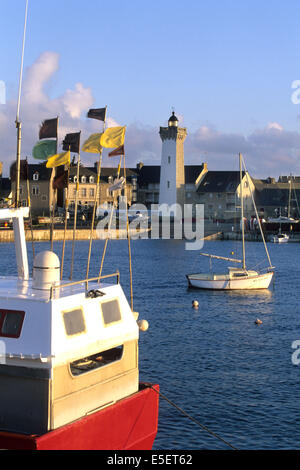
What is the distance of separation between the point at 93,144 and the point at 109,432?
9.48 meters

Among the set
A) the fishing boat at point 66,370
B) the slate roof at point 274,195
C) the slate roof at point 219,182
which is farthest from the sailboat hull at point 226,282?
the slate roof at point 274,195

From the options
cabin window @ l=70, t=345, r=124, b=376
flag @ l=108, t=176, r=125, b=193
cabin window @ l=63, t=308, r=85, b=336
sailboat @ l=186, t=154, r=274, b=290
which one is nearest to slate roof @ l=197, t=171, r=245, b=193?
sailboat @ l=186, t=154, r=274, b=290

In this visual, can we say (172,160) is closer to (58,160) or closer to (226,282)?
(226,282)

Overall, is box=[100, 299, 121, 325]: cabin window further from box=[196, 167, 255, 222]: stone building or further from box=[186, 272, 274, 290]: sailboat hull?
box=[196, 167, 255, 222]: stone building

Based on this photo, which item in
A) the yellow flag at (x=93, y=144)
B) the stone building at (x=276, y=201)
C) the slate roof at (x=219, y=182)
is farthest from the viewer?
the stone building at (x=276, y=201)

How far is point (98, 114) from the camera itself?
20.9 m

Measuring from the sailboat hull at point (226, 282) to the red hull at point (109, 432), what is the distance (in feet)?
140

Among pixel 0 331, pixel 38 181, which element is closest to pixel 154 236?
pixel 38 181

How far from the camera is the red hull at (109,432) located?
41.3 feet

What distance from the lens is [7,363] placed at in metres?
13.2

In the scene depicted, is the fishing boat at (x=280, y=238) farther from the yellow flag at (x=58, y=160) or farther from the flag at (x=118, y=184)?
the yellow flag at (x=58, y=160)

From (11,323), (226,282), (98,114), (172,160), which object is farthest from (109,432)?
(172,160)

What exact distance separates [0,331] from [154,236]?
424 feet

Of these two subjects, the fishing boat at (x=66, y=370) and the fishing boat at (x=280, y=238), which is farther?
the fishing boat at (x=280, y=238)
